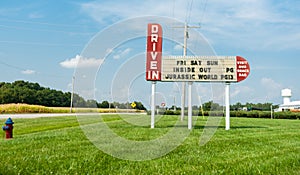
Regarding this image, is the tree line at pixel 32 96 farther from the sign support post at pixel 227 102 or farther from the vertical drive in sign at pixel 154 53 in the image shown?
the sign support post at pixel 227 102

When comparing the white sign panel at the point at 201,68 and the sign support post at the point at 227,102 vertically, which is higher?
the white sign panel at the point at 201,68

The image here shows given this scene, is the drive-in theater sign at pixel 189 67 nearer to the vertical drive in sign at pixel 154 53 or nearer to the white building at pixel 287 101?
the vertical drive in sign at pixel 154 53

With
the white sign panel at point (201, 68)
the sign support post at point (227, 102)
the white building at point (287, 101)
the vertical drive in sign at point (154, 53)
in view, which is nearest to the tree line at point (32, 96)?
the vertical drive in sign at point (154, 53)

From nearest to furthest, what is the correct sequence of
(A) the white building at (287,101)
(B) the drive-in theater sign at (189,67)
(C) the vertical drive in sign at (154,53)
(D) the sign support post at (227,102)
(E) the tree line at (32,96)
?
1. (C) the vertical drive in sign at (154,53)
2. (B) the drive-in theater sign at (189,67)
3. (D) the sign support post at (227,102)
4. (E) the tree line at (32,96)
5. (A) the white building at (287,101)

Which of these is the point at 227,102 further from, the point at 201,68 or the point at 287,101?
the point at 287,101

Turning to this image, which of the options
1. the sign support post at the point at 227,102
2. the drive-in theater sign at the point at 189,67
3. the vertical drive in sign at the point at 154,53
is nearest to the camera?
the vertical drive in sign at the point at 154,53

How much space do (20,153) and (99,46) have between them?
10.2 feet

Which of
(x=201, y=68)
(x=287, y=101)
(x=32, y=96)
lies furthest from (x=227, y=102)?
(x=287, y=101)

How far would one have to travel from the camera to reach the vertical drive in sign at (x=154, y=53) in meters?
15.3

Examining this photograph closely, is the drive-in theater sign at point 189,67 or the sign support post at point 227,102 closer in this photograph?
the drive-in theater sign at point 189,67

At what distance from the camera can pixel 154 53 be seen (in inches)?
609

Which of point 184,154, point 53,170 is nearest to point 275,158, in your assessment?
point 184,154

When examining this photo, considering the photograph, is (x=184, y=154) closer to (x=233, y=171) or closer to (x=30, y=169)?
(x=233, y=171)

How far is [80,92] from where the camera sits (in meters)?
8.95
